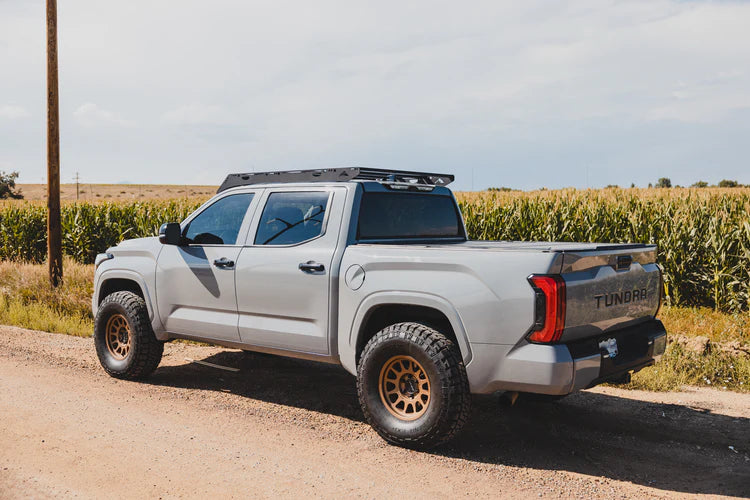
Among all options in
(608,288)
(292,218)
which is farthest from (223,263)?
(608,288)

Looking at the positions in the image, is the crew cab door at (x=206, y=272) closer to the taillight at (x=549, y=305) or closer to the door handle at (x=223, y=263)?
the door handle at (x=223, y=263)

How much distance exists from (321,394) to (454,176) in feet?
8.40

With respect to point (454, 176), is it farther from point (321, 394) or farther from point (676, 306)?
point (676, 306)

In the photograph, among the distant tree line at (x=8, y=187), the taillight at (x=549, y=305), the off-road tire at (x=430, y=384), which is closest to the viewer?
the taillight at (x=549, y=305)

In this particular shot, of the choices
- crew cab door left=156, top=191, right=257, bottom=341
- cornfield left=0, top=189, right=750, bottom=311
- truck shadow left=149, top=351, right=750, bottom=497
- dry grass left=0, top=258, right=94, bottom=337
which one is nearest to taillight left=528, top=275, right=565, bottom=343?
truck shadow left=149, top=351, right=750, bottom=497

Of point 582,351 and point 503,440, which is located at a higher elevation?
point 582,351

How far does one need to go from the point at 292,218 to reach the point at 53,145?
33.7 feet

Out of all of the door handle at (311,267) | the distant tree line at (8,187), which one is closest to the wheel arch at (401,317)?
the door handle at (311,267)

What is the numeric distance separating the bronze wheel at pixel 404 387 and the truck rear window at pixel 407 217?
1172mm

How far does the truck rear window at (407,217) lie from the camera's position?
586cm

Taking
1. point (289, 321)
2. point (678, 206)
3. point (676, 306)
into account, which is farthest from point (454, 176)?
point (678, 206)

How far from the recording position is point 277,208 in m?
6.17

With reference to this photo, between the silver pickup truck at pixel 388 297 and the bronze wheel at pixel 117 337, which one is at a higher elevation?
the silver pickup truck at pixel 388 297

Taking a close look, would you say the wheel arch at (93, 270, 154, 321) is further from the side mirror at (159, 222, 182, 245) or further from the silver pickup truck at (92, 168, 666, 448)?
the side mirror at (159, 222, 182, 245)
